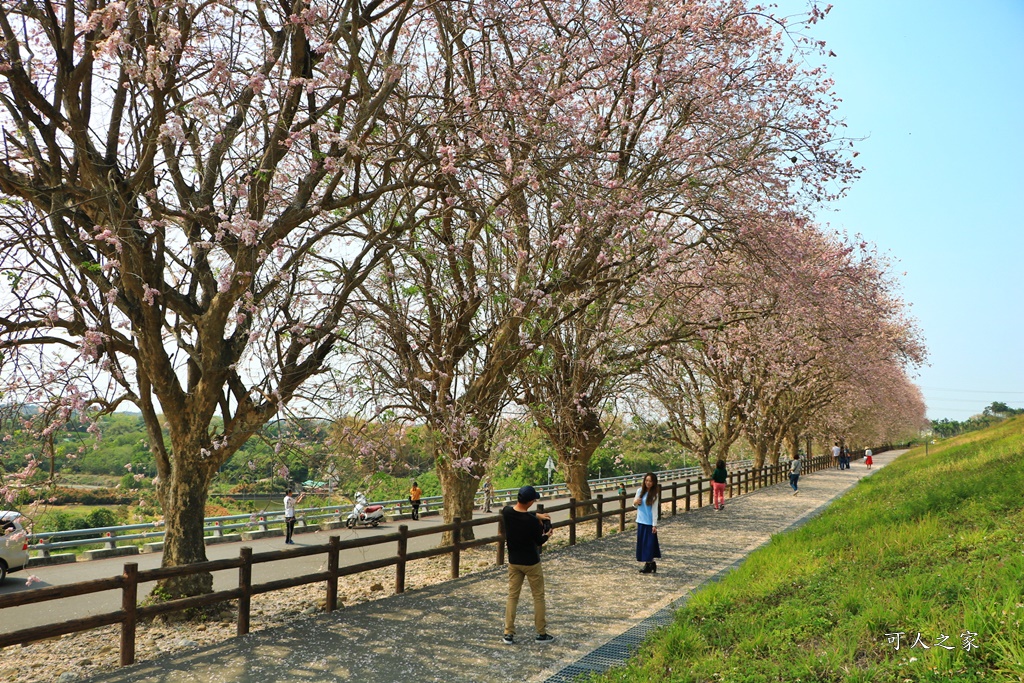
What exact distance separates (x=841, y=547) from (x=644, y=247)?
6.39 meters

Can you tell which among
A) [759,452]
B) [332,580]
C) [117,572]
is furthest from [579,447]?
[759,452]

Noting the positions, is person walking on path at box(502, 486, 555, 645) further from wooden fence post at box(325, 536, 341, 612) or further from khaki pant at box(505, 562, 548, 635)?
wooden fence post at box(325, 536, 341, 612)

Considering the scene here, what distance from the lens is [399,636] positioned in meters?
8.30

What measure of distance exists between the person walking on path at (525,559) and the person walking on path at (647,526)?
4512 millimetres

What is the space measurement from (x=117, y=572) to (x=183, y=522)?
9223 millimetres

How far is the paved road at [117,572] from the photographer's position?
12.0 meters

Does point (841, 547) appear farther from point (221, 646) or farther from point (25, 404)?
point (25, 404)

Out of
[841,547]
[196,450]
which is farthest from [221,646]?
[841,547]

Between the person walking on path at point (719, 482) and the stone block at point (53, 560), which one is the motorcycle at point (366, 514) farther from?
the person walking on path at point (719, 482)

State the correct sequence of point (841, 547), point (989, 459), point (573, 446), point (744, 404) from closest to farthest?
point (841, 547) < point (989, 459) < point (573, 446) < point (744, 404)

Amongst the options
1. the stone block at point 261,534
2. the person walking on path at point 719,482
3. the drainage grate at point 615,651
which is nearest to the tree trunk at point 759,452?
the person walking on path at point 719,482

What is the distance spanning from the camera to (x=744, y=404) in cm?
3170

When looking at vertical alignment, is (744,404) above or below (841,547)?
above

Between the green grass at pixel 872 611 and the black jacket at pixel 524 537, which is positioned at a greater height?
the black jacket at pixel 524 537
